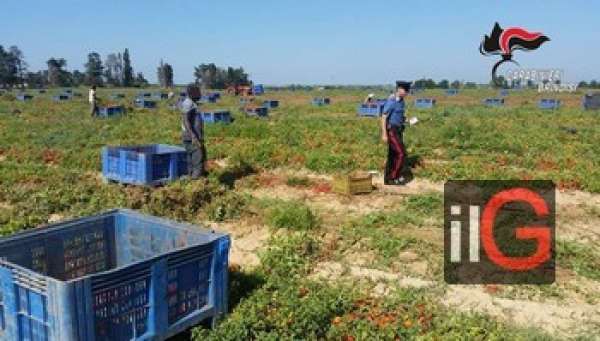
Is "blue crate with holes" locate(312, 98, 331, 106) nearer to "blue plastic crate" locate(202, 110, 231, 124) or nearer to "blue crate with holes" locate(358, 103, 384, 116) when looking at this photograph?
"blue crate with holes" locate(358, 103, 384, 116)

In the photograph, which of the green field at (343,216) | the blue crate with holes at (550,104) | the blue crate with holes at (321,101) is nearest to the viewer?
the green field at (343,216)

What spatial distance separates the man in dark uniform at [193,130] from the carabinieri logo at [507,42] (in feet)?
35.5

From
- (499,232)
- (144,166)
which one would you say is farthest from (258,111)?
(499,232)

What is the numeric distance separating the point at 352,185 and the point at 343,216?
113cm

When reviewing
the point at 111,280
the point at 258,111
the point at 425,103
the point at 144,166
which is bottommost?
the point at 111,280

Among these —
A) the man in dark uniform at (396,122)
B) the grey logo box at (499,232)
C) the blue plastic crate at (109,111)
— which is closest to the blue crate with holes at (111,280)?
the grey logo box at (499,232)

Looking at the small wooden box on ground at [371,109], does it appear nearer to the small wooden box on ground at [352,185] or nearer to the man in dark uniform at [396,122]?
the man in dark uniform at [396,122]

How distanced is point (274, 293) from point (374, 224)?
2.87 meters

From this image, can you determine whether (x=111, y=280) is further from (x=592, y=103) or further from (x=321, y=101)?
(x=592, y=103)

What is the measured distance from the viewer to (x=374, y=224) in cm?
823

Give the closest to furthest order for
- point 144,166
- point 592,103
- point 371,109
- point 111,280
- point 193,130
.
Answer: point 111,280, point 144,166, point 193,130, point 371,109, point 592,103

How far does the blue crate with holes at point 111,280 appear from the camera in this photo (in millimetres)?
3820

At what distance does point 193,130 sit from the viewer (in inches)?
382

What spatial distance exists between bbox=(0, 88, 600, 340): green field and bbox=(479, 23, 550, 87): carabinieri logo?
2.44m
